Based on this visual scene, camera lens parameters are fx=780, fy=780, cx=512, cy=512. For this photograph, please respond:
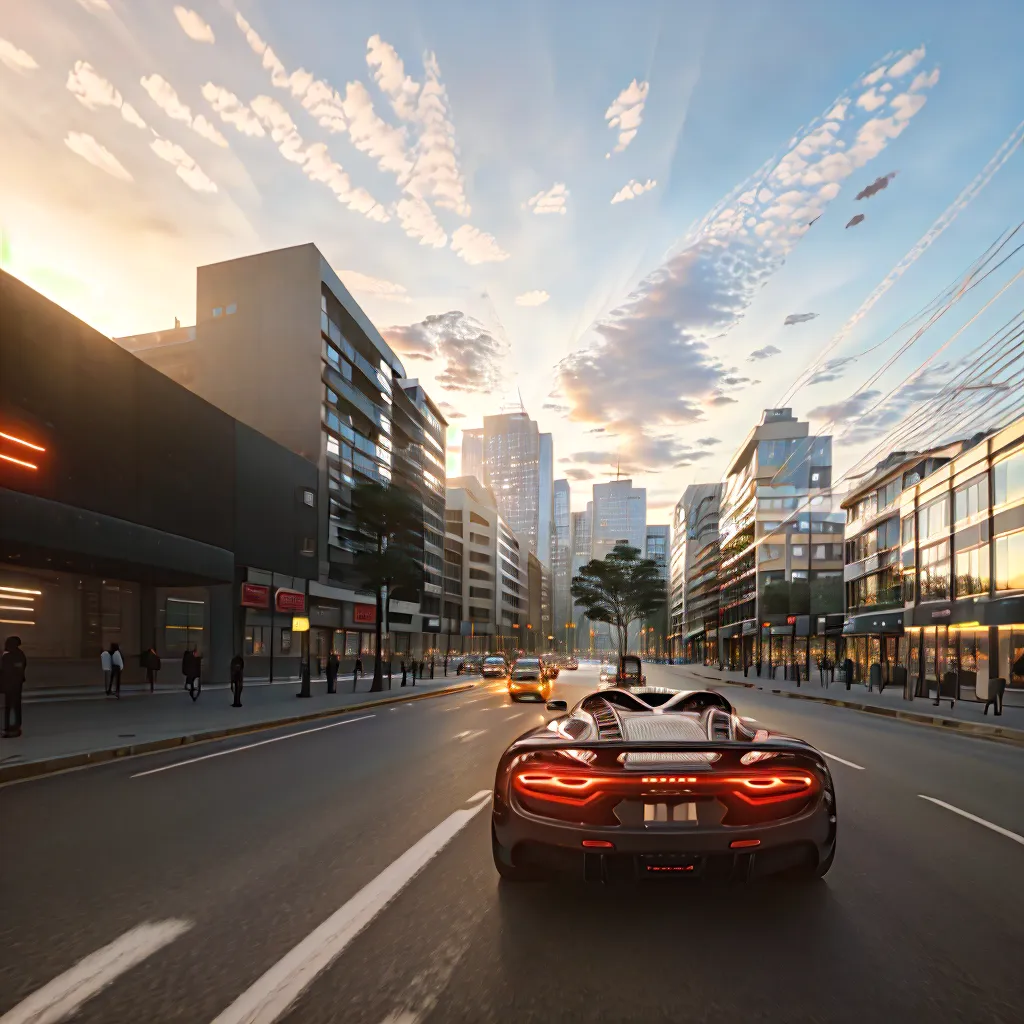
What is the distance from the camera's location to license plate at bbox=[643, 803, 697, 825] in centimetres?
434

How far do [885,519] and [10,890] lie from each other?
55.8 meters

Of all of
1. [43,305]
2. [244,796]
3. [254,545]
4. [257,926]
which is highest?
[43,305]

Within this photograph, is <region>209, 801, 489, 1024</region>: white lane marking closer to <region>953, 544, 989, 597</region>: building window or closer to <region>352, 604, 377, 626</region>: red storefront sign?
<region>953, 544, 989, 597</region>: building window

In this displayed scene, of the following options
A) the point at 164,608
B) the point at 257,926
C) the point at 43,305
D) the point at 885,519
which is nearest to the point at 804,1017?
the point at 257,926

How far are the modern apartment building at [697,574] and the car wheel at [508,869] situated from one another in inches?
4446

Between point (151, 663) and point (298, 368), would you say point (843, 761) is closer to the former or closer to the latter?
point (151, 663)

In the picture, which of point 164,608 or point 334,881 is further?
point 164,608

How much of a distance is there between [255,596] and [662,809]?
39.9 metres

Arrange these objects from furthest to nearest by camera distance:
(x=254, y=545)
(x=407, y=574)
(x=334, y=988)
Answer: (x=254, y=545), (x=407, y=574), (x=334, y=988)

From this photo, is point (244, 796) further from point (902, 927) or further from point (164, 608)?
point (164, 608)

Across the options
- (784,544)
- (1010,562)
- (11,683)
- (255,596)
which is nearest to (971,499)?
(1010,562)

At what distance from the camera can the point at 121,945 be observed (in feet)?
13.7

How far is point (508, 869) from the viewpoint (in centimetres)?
501

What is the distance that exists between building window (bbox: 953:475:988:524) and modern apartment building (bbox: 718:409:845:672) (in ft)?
107
